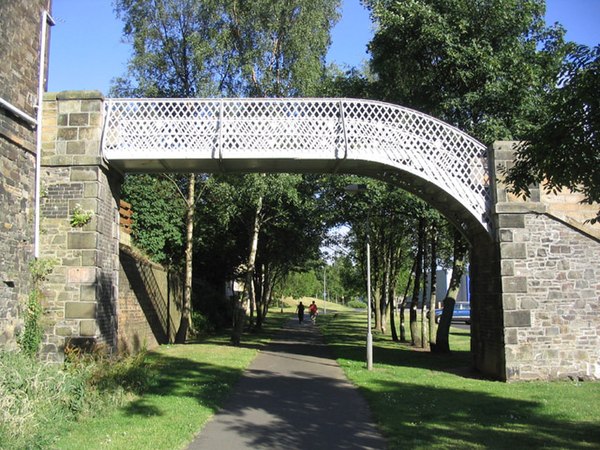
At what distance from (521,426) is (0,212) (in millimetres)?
9050

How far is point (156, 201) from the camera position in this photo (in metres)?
22.1

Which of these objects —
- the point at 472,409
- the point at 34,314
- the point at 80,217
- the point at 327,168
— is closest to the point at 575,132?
the point at 472,409

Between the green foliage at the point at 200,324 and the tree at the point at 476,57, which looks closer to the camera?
the tree at the point at 476,57

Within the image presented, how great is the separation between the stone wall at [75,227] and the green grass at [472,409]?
569 cm

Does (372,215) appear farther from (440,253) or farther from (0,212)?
(0,212)

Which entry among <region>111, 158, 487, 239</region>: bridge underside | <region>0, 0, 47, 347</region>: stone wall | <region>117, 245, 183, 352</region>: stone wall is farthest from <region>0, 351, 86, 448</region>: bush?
<region>117, 245, 183, 352</region>: stone wall

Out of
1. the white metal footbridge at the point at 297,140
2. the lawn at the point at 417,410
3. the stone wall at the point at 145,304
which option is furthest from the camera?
the stone wall at the point at 145,304

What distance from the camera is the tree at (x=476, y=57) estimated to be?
596 inches

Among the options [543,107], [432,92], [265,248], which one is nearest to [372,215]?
[432,92]

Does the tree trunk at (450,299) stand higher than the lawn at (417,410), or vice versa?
the tree trunk at (450,299)

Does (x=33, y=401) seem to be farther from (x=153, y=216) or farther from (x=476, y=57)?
(x=153, y=216)

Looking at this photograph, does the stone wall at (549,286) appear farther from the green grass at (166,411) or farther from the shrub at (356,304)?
the shrub at (356,304)

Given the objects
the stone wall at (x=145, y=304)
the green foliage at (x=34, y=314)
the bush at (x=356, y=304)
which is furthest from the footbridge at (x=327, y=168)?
the bush at (x=356, y=304)

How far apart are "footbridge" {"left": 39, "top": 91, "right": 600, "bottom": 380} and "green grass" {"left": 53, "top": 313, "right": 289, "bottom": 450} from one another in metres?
2.07
